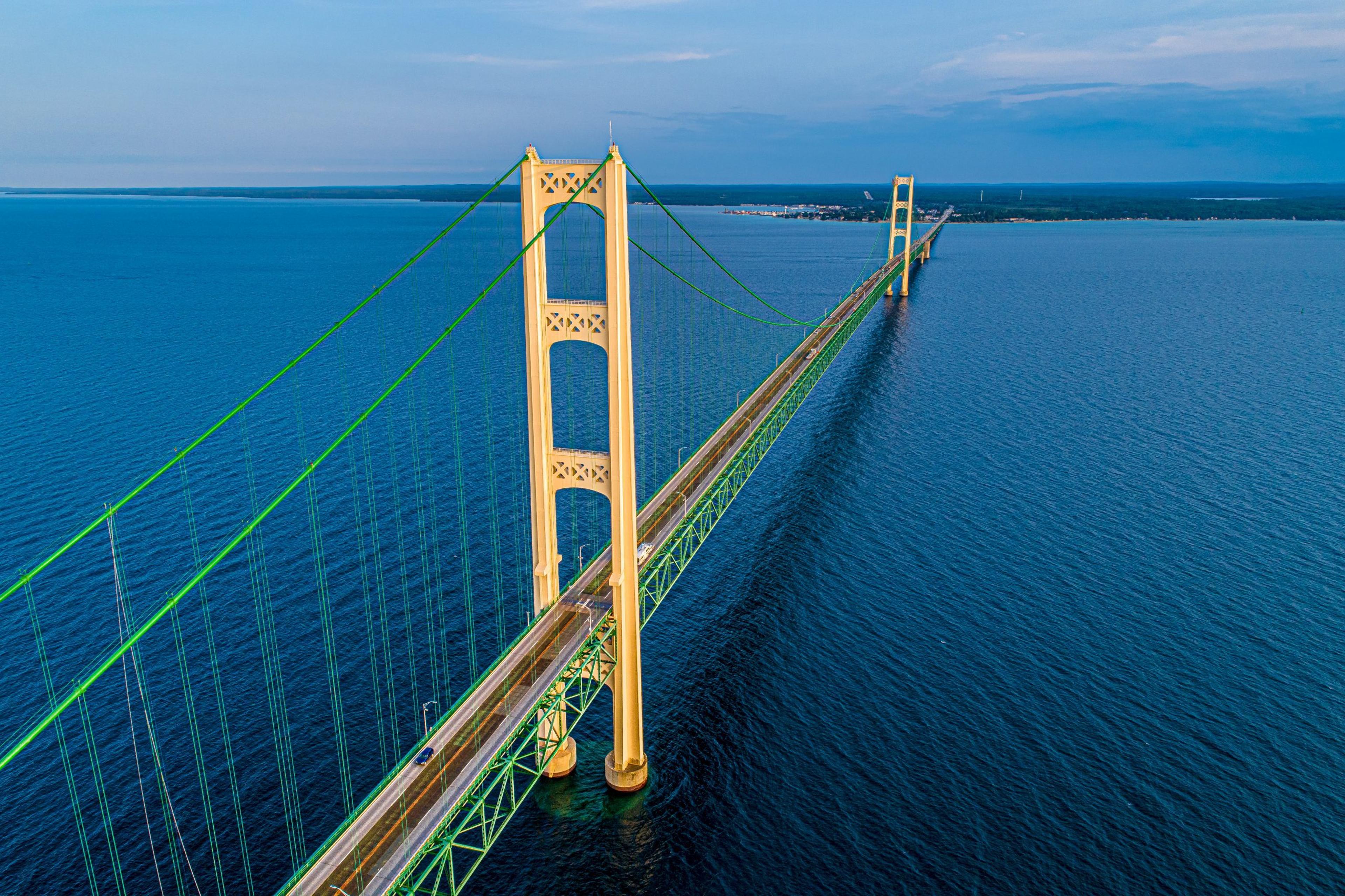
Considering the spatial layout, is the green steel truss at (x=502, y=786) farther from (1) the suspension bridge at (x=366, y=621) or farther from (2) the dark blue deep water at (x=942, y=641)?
(2) the dark blue deep water at (x=942, y=641)

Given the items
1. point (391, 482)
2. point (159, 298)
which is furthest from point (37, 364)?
point (391, 482)

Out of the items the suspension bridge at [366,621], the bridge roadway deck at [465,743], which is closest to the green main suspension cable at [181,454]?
the suspension bridge at [366,621]

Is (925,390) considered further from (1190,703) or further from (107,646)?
(107,646)

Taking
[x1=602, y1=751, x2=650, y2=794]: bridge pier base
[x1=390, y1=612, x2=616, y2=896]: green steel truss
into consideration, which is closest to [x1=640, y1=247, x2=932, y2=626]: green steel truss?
[x1=390, y1=612, x2=616, y2=896]: green steel truss

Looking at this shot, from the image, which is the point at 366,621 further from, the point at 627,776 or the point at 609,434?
the point at 609,434

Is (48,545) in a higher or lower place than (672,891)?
higher

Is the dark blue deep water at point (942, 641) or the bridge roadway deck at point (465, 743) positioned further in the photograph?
the dark blue deep water at point (942, 641)

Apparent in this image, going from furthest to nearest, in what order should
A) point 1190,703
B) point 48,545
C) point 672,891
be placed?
1. point 48,545
2. point 1190,703
3. point 672,891
